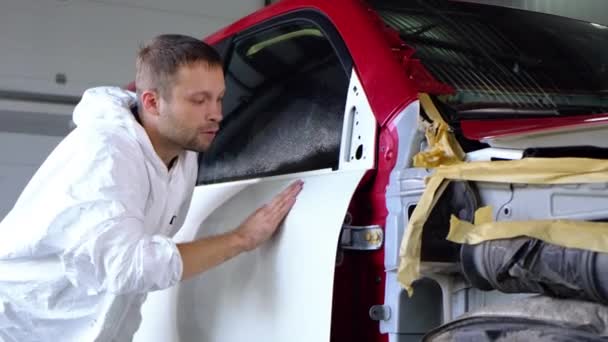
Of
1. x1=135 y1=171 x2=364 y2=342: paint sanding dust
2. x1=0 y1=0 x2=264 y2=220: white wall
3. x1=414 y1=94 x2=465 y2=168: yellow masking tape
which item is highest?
x1=0 y1=0 x2=264 y2=220: white wall

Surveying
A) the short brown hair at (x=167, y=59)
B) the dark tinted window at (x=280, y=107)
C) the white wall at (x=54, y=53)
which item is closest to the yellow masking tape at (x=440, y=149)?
the dark tinted window at (x=280, y=107)

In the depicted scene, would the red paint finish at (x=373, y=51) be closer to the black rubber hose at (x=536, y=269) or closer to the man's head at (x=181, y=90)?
the man's head at (x=181, y=90)

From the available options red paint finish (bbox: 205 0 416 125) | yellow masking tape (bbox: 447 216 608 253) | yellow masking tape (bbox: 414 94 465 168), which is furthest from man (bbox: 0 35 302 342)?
yellow masking tape (bbox: 447 216 608 253)

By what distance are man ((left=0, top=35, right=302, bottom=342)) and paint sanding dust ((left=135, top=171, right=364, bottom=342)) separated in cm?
7

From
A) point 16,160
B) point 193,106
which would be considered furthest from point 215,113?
point 16,160

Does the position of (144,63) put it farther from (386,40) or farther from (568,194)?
(568,194)

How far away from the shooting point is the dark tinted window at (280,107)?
2.27 meters

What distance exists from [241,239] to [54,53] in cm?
495

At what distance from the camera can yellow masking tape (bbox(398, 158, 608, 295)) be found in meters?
1.46

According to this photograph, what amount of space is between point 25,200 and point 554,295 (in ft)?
4.73

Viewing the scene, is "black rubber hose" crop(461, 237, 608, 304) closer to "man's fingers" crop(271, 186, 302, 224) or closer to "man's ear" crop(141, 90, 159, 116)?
"man's fingers" crop(271, 186, 302, 224)

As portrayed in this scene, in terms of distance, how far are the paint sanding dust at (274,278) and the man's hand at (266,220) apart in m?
0.02

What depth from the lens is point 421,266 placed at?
178 cm

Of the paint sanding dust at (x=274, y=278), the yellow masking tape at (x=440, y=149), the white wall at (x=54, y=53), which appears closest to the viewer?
the yellow masking tape at (x=440, y=149)
